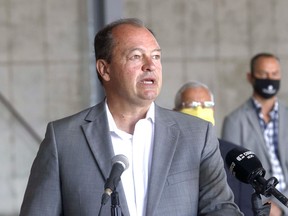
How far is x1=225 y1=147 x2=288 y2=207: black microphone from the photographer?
3.31 meters

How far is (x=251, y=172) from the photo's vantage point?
3.39 meters

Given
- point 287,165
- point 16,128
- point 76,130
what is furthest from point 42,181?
point 16,128

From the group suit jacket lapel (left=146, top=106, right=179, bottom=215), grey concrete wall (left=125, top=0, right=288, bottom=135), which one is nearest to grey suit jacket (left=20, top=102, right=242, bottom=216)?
suit jacket lapel (left=146, top=106, right=179, bottom=215)

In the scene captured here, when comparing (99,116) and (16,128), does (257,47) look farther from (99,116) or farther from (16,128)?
(99,116)

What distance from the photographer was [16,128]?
9969mm

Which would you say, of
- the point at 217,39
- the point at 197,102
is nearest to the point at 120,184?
the point at 197,102

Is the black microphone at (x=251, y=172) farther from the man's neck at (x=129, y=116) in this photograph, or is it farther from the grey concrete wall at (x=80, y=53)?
the grey concrete wall at (x=80, y=53)

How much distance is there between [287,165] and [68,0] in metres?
4.10

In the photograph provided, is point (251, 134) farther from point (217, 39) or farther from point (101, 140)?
point (217, 39)

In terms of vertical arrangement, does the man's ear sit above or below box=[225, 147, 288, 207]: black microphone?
above

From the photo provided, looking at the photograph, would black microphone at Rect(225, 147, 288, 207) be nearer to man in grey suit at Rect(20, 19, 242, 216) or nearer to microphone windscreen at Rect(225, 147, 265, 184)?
microphone windscreen at Rect(225, 147, 265, 184)

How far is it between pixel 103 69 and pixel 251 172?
960 mm

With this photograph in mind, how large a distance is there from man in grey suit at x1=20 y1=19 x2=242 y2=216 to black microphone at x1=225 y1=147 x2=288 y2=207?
275mm

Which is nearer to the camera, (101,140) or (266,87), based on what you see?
(101,140)
